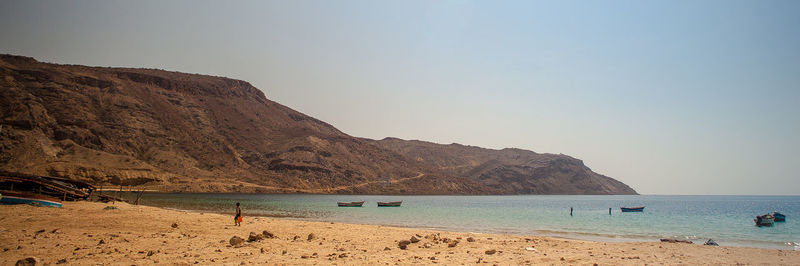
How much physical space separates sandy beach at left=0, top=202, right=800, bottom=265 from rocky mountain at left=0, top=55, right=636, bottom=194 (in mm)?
72155

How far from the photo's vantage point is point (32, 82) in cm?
10394

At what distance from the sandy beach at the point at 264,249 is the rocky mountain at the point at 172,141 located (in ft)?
237

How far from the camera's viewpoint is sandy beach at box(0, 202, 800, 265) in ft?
38.2

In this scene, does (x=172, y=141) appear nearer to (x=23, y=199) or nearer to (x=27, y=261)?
(x=23, y=199)

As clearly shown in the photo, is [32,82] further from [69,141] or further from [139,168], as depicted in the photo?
[139,168]

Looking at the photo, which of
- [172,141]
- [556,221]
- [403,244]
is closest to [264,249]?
[403,244]

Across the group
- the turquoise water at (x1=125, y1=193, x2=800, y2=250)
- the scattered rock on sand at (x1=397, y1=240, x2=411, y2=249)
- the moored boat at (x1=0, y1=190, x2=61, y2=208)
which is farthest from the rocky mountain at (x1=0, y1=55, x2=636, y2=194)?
the scattered rock on sand at (x1=397, y1=240, x2=411, y2=249)

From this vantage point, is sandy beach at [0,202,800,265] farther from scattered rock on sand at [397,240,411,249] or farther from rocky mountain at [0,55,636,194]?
rocky mountain at [0,55,636,194]

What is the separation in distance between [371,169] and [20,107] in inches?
3579

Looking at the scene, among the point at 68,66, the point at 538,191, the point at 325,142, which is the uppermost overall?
the point at 68,66

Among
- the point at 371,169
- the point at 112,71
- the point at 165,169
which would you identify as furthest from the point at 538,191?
the point at 112,71

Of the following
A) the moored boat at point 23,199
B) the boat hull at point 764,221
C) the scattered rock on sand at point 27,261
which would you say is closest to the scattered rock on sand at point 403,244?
the scattered rock on sand at point 27,261

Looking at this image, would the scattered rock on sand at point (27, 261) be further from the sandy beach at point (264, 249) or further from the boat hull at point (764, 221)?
the boat hull at point (764, 221)

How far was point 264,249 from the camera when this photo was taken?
43.6 feet
